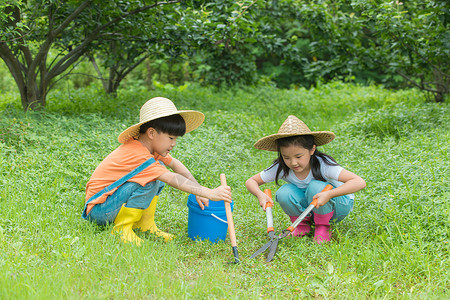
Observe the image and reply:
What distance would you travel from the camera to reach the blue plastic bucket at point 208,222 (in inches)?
122

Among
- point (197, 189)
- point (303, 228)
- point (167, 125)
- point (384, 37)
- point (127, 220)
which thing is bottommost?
point (303, 228)

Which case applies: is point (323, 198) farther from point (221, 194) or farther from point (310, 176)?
point (221, 194)

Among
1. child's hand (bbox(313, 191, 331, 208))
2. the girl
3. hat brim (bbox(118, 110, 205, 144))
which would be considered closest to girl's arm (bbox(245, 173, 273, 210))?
the girl

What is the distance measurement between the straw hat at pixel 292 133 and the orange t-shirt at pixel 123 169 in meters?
0.77

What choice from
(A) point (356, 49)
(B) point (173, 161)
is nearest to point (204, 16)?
(A) point (356, 49)

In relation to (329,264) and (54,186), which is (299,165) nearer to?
(329,264)

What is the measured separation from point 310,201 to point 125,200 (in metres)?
1.30

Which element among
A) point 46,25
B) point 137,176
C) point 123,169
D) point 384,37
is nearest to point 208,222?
point 137,176

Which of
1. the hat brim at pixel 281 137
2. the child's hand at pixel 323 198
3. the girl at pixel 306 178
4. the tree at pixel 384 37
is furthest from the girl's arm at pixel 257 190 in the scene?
the tree at pixel 384 37

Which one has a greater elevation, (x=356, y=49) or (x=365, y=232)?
(x=356, y=49)

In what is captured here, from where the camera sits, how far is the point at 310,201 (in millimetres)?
3170

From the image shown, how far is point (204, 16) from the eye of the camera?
6.90 meters

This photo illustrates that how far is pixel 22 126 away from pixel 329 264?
3.50m

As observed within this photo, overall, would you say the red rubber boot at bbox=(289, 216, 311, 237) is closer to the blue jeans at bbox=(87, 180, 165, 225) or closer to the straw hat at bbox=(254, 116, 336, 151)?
the straw hat at bbox=(254, 116, 336, 151)
